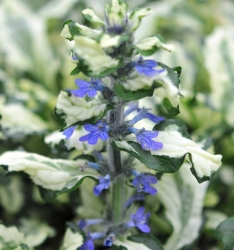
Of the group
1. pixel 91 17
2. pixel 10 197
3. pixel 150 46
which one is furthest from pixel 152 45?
pixel 10 197

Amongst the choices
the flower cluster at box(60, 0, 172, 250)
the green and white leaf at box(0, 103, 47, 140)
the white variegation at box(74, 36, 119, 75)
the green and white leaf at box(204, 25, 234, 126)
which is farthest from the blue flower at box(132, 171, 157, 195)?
the green and white leaf at box(204, 25, 234, 126)

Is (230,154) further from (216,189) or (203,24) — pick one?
(203,24)

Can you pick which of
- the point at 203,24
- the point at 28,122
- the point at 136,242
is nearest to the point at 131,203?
the point at 136,242

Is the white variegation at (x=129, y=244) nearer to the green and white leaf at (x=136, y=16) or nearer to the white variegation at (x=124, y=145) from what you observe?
the white variegation at (x=124, y=145)

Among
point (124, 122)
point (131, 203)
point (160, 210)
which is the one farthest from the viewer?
point (160, 210)

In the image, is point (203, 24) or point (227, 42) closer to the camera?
point (227, 42)

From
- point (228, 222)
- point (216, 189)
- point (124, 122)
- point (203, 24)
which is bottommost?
point (216, 189)

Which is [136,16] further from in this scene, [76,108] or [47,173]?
[47,173]
